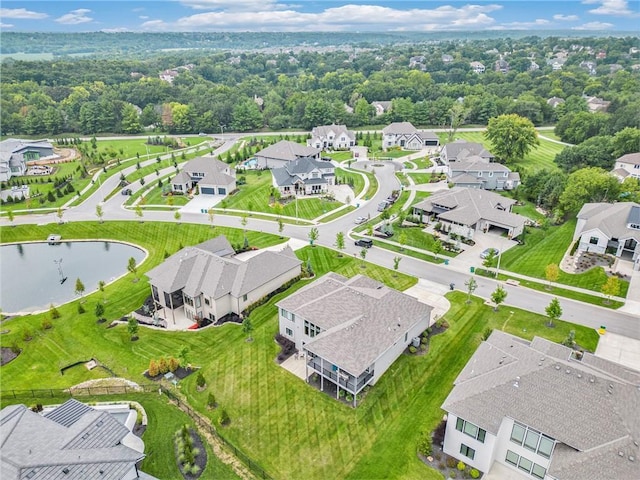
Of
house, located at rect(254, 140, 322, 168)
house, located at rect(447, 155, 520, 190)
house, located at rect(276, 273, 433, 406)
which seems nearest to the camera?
house, located at rect(276, 273, 433, 406)

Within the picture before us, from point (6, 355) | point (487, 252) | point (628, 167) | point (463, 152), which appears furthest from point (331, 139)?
point (6, 355)

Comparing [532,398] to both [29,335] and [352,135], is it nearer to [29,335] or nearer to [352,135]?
[29,335]

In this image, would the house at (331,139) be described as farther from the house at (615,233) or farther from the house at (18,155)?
the house at (615,233)

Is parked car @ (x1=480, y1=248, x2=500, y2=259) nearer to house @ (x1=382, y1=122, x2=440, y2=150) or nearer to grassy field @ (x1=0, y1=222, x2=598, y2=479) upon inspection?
grassy field @ (x1=0, y1=222, x2=598, y2=479)

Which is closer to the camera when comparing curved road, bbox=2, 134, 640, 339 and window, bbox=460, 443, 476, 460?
window, bbox=460, 443, 476, 460

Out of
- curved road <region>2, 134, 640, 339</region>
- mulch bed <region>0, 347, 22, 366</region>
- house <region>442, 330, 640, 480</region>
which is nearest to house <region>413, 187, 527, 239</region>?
curved road <region>2, 134, 640, 339</region>

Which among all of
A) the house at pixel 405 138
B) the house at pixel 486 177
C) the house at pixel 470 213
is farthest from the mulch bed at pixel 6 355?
the house at pixel 405 138

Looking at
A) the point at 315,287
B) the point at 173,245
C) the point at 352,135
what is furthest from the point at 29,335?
the point at 352,135
